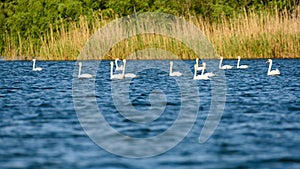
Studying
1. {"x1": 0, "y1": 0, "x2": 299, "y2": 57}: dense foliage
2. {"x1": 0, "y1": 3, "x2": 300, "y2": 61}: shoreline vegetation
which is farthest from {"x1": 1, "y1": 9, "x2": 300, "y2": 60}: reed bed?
{"x1": 0, "y1": 0, "x2": 299, "y2": 57}: dense foliage

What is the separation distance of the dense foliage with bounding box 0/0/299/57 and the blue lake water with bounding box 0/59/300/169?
24824 mm

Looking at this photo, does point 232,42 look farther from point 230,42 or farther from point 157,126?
point 157,126

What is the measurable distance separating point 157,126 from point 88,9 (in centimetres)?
3919

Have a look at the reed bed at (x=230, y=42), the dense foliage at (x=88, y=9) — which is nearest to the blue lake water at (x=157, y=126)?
the reed bed at (x=230, y=42)

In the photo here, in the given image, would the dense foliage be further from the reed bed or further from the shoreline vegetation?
the shoreline vegetation

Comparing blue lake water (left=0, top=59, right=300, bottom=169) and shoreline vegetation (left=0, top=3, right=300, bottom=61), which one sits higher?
shoreline vegetation (left=0, top=3, right=300, bottom=61)

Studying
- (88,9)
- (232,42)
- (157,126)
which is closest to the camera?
(157,126)

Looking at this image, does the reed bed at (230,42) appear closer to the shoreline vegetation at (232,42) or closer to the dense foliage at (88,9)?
the shoreline vegetation at (232,42)

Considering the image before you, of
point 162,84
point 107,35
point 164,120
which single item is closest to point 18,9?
point 107,35

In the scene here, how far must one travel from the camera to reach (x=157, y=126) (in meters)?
14.8

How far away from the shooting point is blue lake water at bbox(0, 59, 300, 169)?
11.3m

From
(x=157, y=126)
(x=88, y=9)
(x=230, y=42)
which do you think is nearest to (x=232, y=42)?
(x=230, y=42)

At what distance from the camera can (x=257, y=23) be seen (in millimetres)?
37781

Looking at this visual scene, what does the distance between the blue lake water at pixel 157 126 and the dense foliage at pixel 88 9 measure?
81.4 feet
